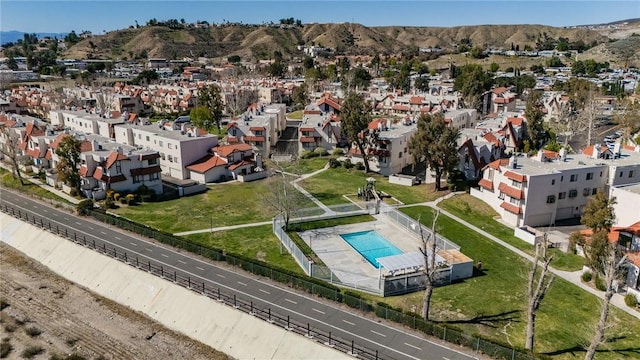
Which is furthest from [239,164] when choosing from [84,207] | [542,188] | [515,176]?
[542,188]

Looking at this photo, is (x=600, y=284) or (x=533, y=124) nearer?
(x=600, y=284)

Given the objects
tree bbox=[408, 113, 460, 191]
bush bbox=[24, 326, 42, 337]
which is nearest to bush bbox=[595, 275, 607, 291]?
tree bbox=[408, 113, 460, 191]

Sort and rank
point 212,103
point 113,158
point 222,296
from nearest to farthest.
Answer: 1. point 222,296
2. point 113,158
3. point 212,103

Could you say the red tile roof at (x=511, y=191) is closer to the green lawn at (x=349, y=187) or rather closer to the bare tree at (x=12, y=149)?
the green lawn at (x=349, y=187)

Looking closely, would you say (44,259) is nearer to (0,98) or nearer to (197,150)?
(197,150)

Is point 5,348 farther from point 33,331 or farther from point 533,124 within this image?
point 533,124

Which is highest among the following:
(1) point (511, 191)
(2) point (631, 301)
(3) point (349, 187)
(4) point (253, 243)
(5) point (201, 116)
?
(5) point (201, 116)

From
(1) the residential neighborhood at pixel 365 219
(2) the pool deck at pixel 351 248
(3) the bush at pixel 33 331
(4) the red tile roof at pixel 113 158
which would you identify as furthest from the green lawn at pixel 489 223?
(3) the bush at pixel 33 331
